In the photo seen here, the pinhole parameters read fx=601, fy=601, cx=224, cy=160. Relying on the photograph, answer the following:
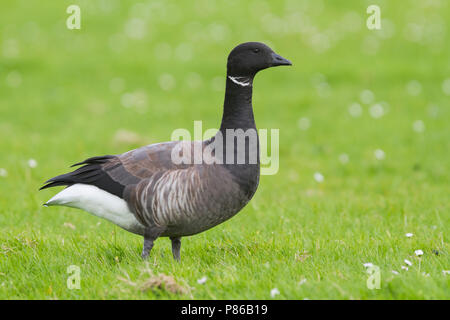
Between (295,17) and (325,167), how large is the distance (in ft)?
37.9

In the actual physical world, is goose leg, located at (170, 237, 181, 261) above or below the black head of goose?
below

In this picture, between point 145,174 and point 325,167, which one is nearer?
point 145,174

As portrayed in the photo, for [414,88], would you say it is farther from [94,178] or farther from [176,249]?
[94,178]

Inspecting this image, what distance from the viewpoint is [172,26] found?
2133cm

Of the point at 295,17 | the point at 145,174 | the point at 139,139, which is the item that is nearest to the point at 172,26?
the point at 295,17

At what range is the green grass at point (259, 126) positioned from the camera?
5.71 m

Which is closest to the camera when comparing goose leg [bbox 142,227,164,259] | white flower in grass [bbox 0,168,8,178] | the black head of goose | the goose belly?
the black head of goose

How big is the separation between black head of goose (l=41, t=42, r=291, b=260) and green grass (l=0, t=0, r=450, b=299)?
0.47 metres

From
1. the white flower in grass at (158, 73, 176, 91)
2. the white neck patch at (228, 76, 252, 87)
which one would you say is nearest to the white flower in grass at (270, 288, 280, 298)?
the white neck patch at (228, 76, 252, 87)

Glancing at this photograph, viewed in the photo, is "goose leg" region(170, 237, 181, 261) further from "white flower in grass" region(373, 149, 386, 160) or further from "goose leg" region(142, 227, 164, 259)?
"white flower in grass" region(373, 149, 386, 160)

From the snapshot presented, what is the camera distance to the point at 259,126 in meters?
14.5

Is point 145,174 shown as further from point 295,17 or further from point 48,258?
point 295,17

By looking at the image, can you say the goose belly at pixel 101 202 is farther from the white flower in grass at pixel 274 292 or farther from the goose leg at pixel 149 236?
the white flower in grass at pixel 274 292

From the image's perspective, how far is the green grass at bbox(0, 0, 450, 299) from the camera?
5715 millimetres
